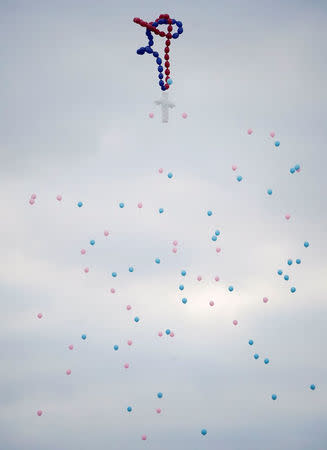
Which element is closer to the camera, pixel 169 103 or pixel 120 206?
pixel 169 103

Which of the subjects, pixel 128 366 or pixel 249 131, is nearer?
pixel 249 131

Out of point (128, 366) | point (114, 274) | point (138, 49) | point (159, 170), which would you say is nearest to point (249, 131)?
point (159, 170)

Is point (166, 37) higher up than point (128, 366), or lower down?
higher up

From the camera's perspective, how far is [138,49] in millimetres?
6234

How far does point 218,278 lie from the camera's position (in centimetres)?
757

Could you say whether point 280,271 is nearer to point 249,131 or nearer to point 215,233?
point 215,233

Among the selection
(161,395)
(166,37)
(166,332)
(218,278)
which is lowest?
(161,395)

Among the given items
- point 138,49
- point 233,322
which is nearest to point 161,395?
point 233,322

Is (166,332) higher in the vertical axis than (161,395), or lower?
higher

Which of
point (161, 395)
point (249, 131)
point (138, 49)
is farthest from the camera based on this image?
point (161, 395)

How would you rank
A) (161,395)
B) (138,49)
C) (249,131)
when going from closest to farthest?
(138,49) → (249,131) → (161,395)

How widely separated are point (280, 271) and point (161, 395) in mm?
1993

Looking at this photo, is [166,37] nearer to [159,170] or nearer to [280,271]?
[159,170]

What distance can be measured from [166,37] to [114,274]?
2706 mm
